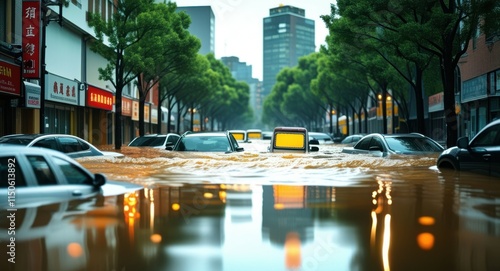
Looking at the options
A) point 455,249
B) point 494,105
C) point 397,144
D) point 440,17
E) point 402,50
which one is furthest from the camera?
point 494,105

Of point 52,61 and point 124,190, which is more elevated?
point 52,61

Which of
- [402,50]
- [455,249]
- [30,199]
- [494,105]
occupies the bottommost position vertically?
[455,249]

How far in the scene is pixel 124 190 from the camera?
7.57 metres

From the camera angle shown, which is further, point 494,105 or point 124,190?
point 494,105

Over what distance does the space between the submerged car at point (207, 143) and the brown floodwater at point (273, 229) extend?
738 centimetres

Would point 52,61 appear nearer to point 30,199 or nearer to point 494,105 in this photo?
point 494,105

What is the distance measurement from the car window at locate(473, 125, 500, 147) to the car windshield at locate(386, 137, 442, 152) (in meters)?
4.22

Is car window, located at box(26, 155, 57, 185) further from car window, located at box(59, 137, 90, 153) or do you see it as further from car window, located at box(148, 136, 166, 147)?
car window, located at box(148, 136, 166, 147)

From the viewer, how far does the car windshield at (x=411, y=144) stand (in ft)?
50.7

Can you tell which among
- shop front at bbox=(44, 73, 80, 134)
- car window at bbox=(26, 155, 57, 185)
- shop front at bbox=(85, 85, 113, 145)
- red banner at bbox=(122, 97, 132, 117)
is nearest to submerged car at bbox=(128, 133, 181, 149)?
shop front at bbox=(44, 73, 80, 134)

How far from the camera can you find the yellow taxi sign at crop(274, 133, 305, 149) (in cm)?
2006

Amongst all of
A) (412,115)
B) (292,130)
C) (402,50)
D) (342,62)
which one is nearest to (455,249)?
(292,130)

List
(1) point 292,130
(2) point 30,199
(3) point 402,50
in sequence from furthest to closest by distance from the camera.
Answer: (3) point 402,50 < (1) point 292,130 < (2) point 30,199

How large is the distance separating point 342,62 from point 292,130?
2416cm
